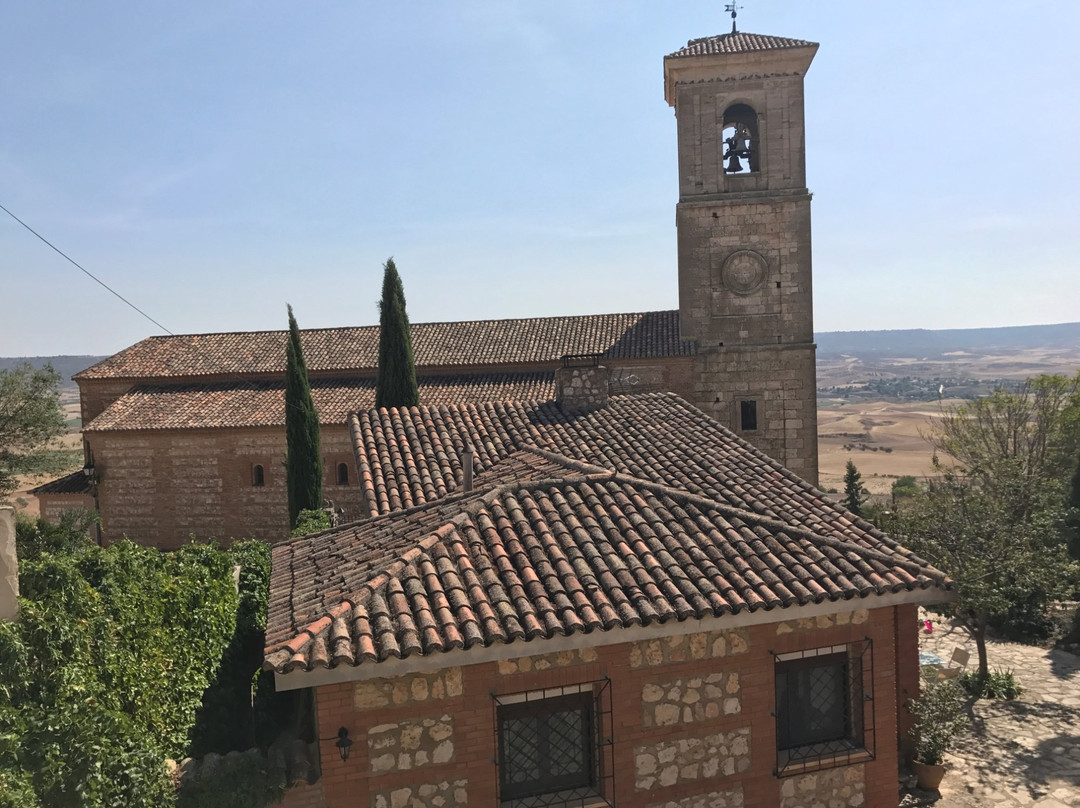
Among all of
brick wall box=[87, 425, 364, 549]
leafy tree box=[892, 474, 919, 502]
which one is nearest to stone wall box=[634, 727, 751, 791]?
brick wall box=[87, 425, 364, 549]

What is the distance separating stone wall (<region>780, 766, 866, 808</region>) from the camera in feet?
20.0

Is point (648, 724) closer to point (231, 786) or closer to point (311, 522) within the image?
point (231, 786)

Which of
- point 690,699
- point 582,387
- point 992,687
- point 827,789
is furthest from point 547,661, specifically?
point 992,687

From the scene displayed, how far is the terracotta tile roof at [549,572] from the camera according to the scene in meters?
5.02

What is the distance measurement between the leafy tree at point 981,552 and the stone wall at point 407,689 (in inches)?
378

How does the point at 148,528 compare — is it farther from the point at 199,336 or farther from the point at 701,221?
the point at 701,221

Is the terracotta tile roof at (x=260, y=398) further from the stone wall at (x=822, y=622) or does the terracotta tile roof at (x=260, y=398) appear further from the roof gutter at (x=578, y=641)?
the roof gutter at (x=578, y=641)

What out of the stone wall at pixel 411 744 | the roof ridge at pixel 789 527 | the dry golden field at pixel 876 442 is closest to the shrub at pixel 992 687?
the roof ridge at pixel 789 527

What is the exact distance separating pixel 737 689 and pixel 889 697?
1504 millimetres

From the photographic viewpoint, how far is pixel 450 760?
210 inches

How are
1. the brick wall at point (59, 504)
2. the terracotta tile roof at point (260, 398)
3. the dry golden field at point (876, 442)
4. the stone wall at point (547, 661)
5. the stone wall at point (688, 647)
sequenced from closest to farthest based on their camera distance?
1. the stone wall at point (547, 661)
2. the stone wall at point (688, 647)
3. the terracotta tile roof at point (260, 398)
4. the brick wall at point (59, 504)
5. the dry golden field at point (876, 442)

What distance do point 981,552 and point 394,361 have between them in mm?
13495

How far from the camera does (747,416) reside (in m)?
20.9

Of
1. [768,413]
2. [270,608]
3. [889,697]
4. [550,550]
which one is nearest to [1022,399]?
[768,413]
